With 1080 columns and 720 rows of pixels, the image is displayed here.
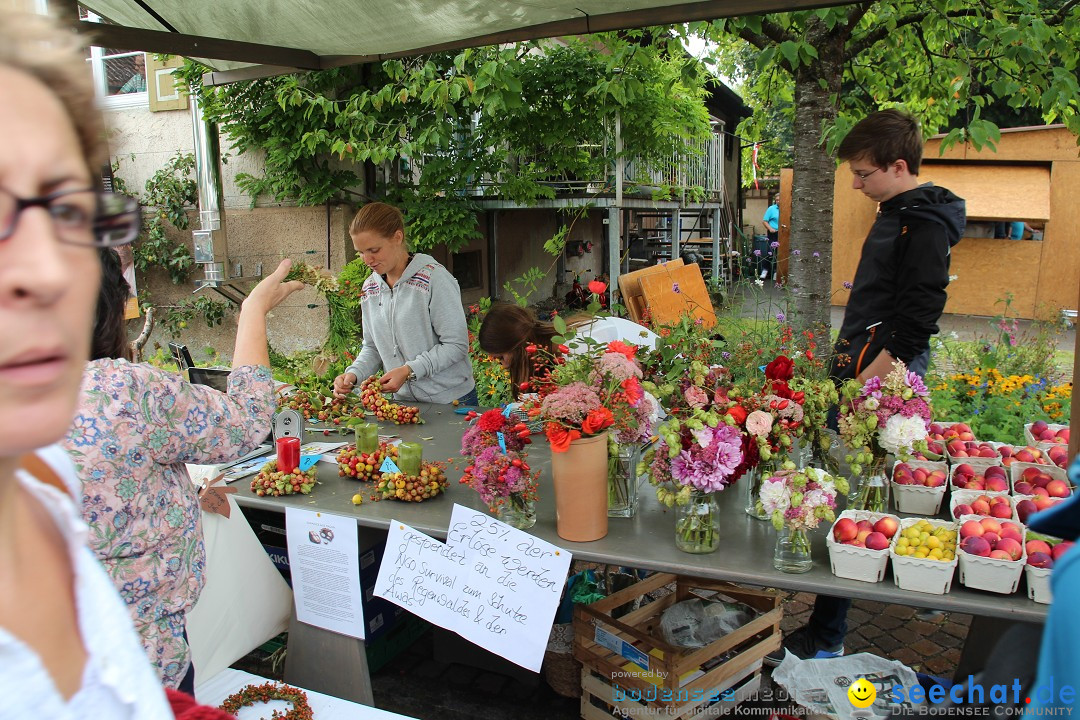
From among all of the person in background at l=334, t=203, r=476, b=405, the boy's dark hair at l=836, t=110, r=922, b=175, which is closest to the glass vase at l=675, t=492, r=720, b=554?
the boy's dark hair at l=836, t=110, r=922, b=175

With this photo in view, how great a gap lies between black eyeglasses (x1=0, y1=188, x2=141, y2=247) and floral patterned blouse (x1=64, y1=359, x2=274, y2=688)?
1.13 m

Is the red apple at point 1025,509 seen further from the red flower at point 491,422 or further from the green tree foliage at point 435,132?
the green tree foliage at point 435,132

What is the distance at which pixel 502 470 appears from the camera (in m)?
2.21

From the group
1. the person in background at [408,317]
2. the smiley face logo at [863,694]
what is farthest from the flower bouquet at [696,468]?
the person in background at [408,317]

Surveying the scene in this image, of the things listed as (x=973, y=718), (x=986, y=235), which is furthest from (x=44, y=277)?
(x=986, y=235)

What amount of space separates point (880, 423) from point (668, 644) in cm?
95

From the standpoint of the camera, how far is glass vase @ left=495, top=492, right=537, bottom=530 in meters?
→ 2.28

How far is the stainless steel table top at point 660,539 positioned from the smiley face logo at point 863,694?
A: 500 millimetres

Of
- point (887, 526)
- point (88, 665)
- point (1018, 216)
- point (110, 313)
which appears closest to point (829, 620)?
point (887, 526)

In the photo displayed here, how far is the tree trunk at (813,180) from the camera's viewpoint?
4.72 m

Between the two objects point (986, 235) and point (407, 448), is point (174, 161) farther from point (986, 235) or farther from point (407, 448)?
point (986, 235)

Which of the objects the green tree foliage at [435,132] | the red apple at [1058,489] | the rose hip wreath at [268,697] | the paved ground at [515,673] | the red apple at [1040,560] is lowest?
Result: the paved ground at [515,673]

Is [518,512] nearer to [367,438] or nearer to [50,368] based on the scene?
[367,438]

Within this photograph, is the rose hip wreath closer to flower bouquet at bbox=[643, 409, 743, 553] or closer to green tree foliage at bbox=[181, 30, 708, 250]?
flower bouquet at bbox=[643, 409, 743, 553]
